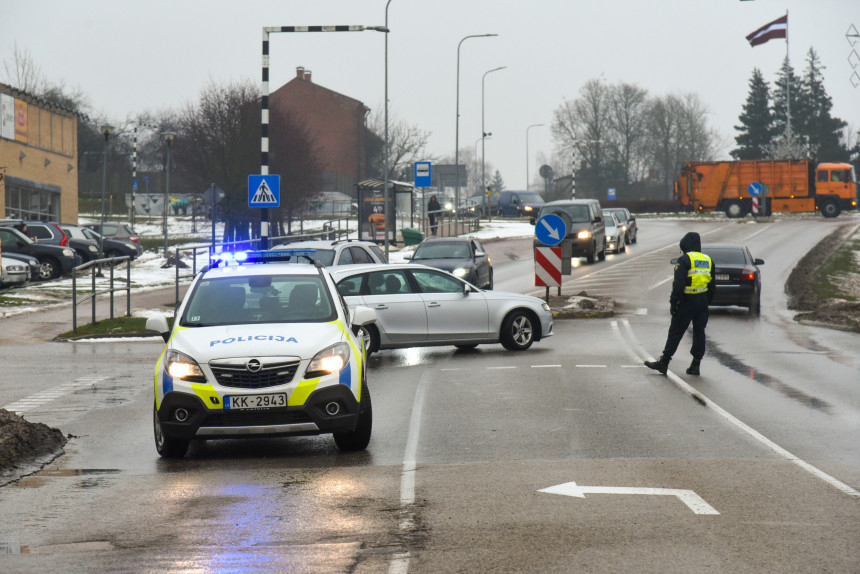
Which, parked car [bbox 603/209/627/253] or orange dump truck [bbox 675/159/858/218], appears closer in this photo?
parked car [bbox 603/209/627/253]

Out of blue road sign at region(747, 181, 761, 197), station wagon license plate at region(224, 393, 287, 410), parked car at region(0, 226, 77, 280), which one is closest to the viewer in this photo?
station wagon license plate at region(224, 393, 287, 410)

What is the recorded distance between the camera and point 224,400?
876 centimetres

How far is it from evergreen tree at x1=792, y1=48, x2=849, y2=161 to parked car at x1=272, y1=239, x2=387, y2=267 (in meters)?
89.6

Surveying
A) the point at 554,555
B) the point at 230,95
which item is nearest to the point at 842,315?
the point at 554,555

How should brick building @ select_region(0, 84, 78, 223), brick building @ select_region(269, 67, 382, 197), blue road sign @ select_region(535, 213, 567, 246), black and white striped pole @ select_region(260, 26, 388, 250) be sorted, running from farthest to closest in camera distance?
brick building @ select_region(269, 67, 382, 197)
brick building @ select_region(0, 84, 78, 223)
black and white striped pole @ select_region(260, 26, 388, 250)
blue road sign @ select_region(535, 213, 567, 246)

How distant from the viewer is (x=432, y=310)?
1662 centimetres

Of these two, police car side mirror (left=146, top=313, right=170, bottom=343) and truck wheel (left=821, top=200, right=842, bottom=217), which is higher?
truck wheel (left=821, top=200, right=842, bottom=217)

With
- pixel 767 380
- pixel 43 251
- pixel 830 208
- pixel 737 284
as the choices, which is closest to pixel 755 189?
pixel 830 208

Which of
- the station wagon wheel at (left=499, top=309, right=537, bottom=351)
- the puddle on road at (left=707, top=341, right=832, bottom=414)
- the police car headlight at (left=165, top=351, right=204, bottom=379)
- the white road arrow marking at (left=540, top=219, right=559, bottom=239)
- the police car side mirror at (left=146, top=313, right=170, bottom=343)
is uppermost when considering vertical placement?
the white road arrow marking at (left=540, top=219, right=559, bottom=239)

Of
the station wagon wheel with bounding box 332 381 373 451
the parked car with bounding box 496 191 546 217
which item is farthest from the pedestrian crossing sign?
the parked car with bounding box 496 191 546 217

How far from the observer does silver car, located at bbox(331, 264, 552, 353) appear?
16.5 metres

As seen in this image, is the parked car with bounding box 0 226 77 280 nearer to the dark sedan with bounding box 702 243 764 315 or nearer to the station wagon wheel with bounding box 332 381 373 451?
the dark sedan with bounding box 702 243 764 315

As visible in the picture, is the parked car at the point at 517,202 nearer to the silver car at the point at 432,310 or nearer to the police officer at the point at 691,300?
the silver car at the point at 432,310

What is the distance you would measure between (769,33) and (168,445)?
64.5 meters
